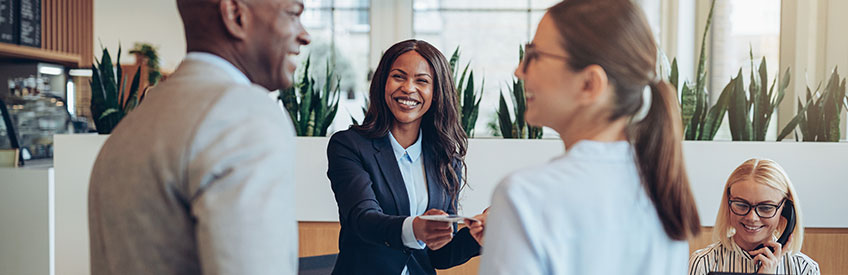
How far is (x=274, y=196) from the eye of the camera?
2.34 feet

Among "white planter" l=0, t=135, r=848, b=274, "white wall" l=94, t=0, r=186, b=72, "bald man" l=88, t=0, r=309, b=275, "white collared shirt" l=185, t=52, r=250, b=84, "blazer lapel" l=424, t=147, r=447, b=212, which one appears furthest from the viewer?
"white wall" l=94, t=0, r=186, b=72

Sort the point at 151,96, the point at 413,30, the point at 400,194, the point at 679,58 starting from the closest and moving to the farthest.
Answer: the point at 151,96
the point at 400,194
the point at 679,58
the point at 413,30

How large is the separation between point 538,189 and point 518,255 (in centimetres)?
7

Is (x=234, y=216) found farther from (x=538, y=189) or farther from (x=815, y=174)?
(x=815, y=174)

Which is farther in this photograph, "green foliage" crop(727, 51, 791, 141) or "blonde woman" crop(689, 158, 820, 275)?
"green foliage" crop(727, 51, 791, 141)

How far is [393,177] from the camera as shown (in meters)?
1.81

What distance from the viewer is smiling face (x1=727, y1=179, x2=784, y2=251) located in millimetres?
1989

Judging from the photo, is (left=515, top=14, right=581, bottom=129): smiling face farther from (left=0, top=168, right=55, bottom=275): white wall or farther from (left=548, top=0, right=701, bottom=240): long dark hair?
(left=0, top=168, right=55, bottom=275): white wall

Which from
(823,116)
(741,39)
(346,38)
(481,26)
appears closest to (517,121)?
(823,116)

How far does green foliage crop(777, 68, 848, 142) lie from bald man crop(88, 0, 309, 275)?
2662 millimetres

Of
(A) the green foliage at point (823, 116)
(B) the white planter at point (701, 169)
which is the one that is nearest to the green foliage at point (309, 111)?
(B) the white planter at point (701, 169)

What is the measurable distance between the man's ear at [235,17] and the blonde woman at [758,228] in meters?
1.69

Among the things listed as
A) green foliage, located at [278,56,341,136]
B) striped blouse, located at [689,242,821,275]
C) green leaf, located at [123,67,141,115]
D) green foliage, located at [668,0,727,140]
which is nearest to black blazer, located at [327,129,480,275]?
striped blouse, located at [689,242,821,275]

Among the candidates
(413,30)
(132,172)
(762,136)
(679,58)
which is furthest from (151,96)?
(413,30)
